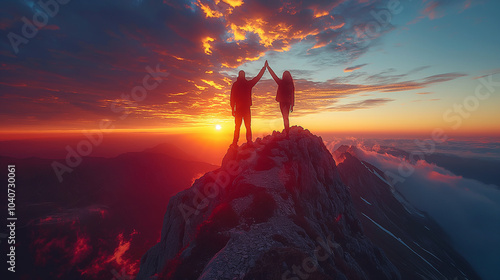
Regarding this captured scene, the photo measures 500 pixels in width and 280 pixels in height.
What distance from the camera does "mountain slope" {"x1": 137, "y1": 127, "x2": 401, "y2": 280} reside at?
402 inches

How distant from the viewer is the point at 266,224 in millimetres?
13531

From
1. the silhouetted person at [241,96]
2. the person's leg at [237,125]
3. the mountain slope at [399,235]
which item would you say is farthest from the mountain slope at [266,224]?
the mountain slope at [399,235]

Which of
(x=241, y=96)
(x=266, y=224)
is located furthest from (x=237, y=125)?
(x=266, y=224)

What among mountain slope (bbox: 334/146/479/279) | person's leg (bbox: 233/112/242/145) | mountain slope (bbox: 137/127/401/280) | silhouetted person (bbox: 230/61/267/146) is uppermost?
silhouetted person (bbox: 230/61/267/146)

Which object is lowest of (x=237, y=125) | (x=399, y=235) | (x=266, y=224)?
(x=399, y=235)

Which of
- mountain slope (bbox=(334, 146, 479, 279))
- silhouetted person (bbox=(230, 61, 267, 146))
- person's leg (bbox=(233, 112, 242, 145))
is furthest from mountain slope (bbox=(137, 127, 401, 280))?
mountain slope (bbox=(334, 146, 479, 279))

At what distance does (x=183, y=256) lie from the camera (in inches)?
468

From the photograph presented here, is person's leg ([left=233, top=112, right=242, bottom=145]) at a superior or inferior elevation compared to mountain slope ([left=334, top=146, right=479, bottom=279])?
superior

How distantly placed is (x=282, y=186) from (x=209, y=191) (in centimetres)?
1210

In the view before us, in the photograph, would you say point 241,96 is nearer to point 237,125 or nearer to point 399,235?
point 237,125

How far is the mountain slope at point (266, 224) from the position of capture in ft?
33.5

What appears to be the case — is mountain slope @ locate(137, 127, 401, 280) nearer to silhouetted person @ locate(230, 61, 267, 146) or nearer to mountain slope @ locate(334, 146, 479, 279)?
silhouetted person @ locate(230, 61, 267, 146)

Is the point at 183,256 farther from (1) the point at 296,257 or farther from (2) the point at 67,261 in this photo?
(2) the point at 67,261

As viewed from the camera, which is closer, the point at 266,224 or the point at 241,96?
the point at 266,224
